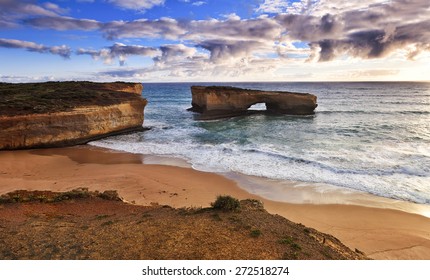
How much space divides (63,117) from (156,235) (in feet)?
63.7

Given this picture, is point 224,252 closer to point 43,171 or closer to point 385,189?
point 385,189

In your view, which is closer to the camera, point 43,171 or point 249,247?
point 249,247

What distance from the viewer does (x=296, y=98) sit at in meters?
42.2

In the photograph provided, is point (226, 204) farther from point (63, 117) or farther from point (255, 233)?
point (63, 117)

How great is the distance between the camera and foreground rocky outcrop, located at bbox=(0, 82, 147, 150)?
21938 millimetres

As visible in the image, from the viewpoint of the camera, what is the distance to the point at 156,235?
24.7ft

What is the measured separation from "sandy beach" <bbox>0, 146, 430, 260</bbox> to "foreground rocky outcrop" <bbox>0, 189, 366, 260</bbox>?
2.14 m

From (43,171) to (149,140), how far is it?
10.1m

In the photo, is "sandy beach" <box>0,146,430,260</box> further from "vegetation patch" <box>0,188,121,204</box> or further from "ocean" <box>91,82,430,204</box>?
"ocean" <box>91,82,430,204</box>

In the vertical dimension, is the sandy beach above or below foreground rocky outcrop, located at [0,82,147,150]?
below

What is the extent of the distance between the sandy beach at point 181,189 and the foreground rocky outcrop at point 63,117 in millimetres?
1509

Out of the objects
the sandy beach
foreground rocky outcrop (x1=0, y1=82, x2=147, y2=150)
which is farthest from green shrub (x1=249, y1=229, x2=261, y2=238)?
foreground rocky outcrop (x1=0, y1=82, x2=147, y2=150)
